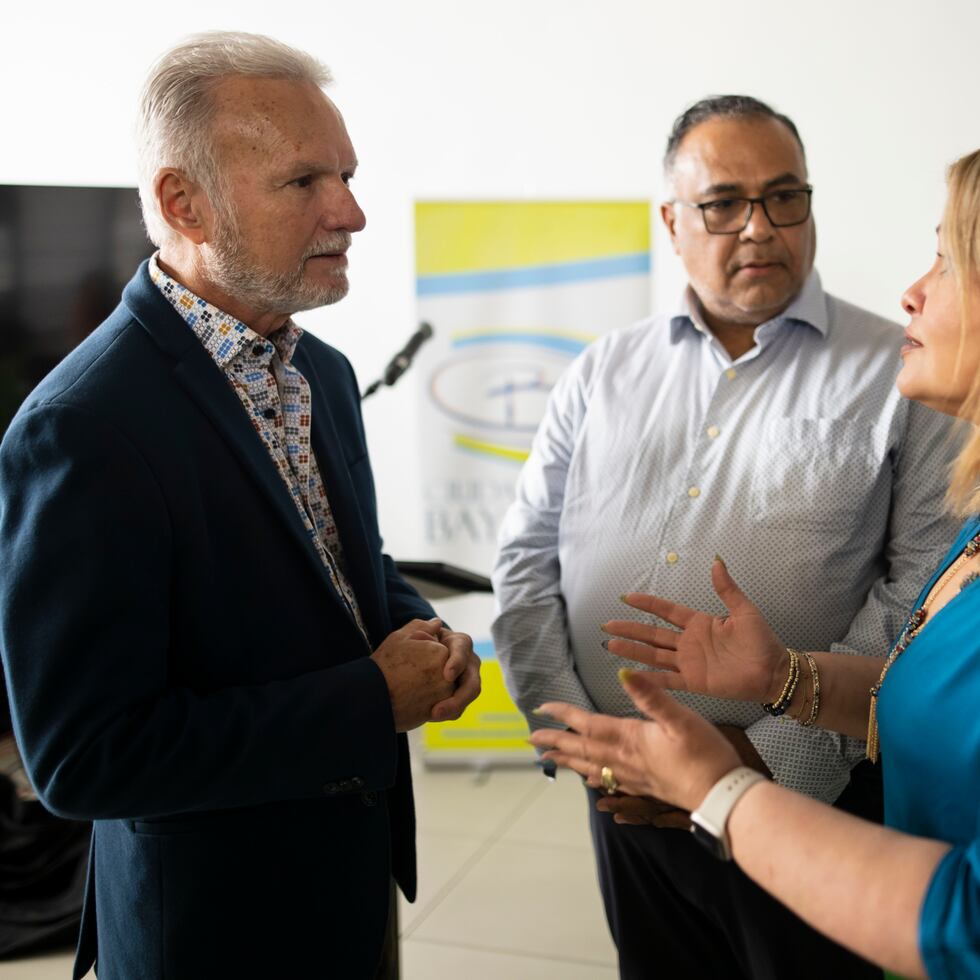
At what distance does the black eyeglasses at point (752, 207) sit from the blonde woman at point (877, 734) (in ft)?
2.01

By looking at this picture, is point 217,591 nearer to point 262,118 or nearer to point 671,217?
point 262,118

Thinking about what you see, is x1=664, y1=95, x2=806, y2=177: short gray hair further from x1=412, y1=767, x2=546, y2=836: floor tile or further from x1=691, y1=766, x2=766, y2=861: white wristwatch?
x1=412, y1=767, x2=546, y2=836: floor tile

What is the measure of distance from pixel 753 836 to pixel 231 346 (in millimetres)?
946

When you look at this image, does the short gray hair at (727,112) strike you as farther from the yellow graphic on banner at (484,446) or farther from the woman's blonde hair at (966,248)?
the yellow graphic on banner at (484,446)

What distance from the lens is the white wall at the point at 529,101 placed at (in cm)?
411

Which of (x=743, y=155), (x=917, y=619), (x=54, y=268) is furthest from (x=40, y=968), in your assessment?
(x=743, y=155)

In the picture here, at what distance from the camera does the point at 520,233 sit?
13.8 feet

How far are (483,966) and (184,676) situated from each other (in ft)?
6.34

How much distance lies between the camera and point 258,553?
1416 mm

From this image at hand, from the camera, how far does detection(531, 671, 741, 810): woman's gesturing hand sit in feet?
3.84

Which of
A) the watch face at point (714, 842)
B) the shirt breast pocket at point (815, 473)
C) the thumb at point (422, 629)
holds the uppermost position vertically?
the shirt breast pocket at point (815, 473)

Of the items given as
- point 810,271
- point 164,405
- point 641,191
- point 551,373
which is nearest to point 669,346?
point 810,271

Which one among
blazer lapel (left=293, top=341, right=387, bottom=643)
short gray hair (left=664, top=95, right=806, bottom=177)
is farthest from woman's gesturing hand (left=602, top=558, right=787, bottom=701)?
short gray hair (left=664, top=95, right=806, bottom=177)

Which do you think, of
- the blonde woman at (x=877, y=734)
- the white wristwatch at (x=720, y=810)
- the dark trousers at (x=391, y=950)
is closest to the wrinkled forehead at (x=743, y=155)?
the blonde woman at (x=877, y=734)
